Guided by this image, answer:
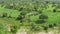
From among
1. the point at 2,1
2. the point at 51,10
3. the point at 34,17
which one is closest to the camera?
the point at 34,17

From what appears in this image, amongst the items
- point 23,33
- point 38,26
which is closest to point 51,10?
point 38,26

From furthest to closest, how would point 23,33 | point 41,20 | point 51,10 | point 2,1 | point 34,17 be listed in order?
point 2,1 < point 51,10 < point 34,17 < point 41,20 < point 23,33

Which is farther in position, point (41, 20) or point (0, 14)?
point (0, 14)

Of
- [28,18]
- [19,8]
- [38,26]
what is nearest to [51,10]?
[19,8]

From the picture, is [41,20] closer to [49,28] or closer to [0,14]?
[49,28]

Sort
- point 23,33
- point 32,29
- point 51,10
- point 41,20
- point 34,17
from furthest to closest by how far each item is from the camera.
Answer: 1. point 51,10
2. point 34,17
3. point 41,20
4. point 32,29
5. point 23,33

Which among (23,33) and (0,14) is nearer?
(23,33)

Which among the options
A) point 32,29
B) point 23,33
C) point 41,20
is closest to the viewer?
point 23,33

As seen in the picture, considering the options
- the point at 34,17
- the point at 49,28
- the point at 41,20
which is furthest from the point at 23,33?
the point at 34,17

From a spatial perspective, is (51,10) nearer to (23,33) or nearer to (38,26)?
(38,26)
